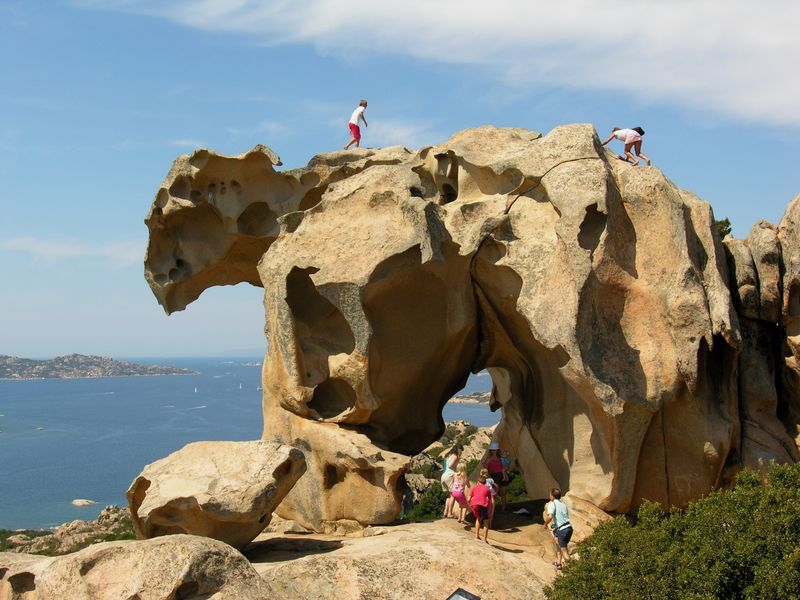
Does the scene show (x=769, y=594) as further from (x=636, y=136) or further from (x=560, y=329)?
(x=636, y=136)

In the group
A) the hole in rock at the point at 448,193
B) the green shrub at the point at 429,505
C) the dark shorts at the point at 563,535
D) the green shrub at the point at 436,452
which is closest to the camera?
the dark shorts at the point at 563,535

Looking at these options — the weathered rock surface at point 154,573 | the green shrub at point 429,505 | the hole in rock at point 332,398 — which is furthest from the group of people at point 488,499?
the green shrub at point 429,505

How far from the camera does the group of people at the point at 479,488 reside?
1457 cm

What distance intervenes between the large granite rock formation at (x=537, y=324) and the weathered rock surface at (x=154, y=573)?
193 inches

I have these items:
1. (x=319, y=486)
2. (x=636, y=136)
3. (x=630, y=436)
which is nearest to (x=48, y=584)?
(x=319, y=486)

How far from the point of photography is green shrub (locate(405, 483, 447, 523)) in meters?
29.1

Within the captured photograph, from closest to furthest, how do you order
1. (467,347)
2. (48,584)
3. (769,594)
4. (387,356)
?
(769,594)
(48,584)
(387,356)
(467,347)

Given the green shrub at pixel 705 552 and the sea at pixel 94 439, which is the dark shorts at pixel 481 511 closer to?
the green shrub at pixel 705 552

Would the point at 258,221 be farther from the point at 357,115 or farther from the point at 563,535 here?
the point at 563,535

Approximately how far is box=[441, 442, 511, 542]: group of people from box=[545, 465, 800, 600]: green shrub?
256 cm

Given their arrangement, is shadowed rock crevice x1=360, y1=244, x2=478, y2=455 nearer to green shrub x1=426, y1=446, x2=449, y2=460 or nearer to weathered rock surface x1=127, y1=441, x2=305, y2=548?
weathered rock surface x1=127, y1=441, x2=305, y2=548

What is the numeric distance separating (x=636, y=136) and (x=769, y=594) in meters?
9.69

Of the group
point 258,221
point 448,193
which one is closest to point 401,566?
point 448,193

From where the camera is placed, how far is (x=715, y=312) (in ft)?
51.1
